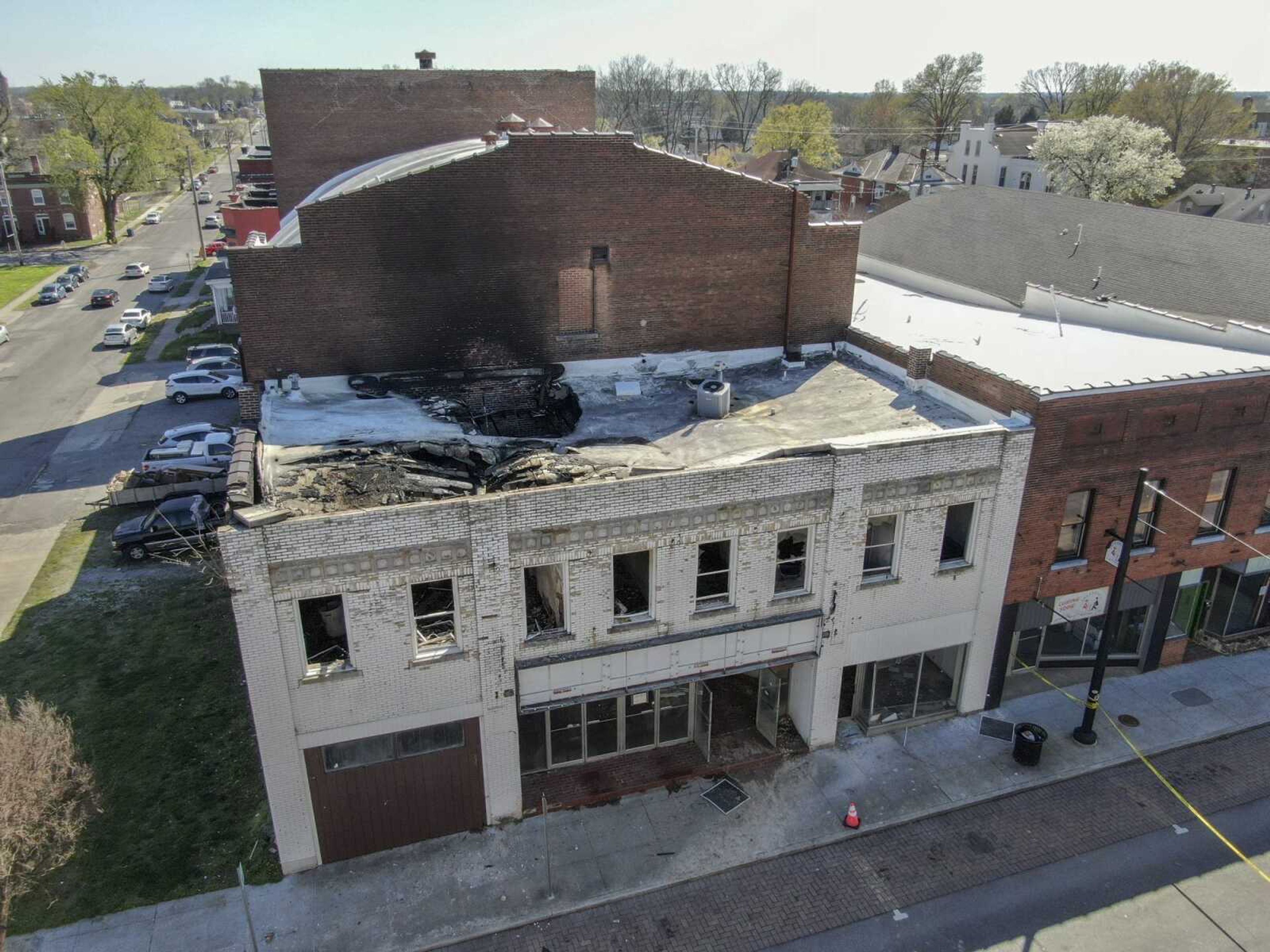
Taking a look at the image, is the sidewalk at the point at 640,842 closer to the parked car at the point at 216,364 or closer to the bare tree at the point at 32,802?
the bare tree at the point at 32,802

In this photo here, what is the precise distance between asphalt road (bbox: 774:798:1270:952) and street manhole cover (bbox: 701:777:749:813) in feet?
10.9

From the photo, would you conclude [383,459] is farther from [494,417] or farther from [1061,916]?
[1061,916]

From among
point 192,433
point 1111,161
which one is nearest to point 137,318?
point 192,433

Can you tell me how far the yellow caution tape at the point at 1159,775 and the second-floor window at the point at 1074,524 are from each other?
3325 millimetres

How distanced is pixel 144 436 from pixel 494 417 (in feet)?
84.0

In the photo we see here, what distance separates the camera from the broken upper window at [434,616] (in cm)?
1611

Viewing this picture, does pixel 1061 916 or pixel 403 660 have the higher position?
pixel 403 660

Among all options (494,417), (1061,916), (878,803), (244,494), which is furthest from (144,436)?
(1061,916)

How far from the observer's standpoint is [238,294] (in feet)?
67.6

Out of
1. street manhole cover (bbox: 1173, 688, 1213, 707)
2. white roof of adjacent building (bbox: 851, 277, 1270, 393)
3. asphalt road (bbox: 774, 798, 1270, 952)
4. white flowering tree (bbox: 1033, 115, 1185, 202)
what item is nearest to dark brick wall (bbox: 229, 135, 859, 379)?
white roof of adjacent building (bbox: 851, 277, 1270, 393)

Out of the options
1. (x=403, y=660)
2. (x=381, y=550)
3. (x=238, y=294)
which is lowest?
(x=403, y=660)

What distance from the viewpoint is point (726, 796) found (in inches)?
730

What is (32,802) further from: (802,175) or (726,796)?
(802,175)

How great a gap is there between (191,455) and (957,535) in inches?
1119
